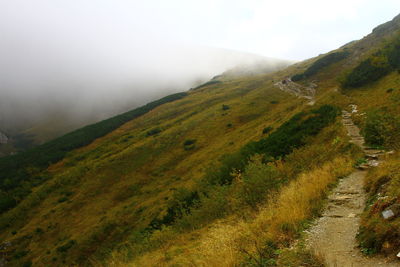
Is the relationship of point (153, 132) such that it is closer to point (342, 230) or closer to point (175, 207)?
point (175, 207)

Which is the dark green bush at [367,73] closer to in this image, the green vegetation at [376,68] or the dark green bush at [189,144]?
the green vegetation at [376,68]

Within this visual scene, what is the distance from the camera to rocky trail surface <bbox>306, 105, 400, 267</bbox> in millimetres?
4453

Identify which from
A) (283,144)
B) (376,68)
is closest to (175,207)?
(283,144)

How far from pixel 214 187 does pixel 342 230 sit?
14419 mm

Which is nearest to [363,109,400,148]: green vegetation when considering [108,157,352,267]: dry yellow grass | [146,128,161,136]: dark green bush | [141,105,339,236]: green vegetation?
[141,105,339,236]: green vegetation

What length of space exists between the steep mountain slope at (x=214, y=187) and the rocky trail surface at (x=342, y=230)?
43 cm

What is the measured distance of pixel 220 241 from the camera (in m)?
6.31

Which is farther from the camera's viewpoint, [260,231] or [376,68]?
[376,68]

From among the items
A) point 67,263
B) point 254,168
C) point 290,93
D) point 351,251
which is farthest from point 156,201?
point 290,93

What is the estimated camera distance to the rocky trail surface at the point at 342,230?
14.6 feet

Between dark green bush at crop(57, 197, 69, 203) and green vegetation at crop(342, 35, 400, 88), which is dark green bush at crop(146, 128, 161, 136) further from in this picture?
green vegetation at crop(342, 35, 400, 88)

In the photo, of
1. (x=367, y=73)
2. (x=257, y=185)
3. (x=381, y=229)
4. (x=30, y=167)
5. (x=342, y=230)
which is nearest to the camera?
(x=381, y=229)

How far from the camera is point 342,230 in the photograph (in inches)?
230

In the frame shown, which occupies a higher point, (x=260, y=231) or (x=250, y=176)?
(x=260, y=231)
